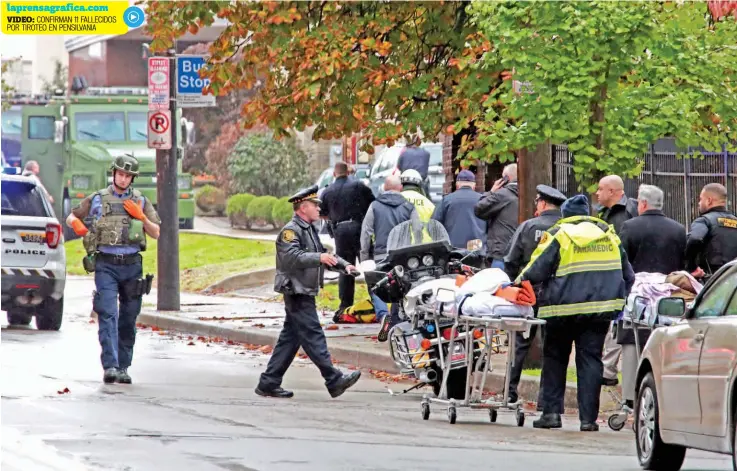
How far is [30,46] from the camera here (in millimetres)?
98875

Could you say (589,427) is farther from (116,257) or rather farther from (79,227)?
(79,227)

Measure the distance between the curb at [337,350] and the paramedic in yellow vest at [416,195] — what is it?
1.47 meters

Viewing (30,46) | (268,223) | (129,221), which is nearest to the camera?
(129,221)

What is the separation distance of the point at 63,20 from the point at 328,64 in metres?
5.03

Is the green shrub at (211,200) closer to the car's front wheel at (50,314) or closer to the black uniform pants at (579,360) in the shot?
the car's front wheel at (50,314)

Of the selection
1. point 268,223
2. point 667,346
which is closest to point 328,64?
point 667,346

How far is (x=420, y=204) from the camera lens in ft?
48.8

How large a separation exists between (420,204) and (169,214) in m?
7.06

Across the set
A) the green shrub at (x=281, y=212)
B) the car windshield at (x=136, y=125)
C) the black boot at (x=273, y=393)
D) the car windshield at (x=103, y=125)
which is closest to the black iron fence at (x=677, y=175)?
the black boot at (x=273, y=393)

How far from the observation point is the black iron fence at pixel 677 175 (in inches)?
759

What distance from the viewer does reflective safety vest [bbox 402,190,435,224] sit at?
14.5m

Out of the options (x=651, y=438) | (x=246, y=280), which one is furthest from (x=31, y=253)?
(x=651, y=438)

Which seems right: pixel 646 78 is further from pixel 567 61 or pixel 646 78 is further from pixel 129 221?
pixel 129 221

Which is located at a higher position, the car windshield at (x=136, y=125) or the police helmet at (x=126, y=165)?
the car windshield at (x=136, y=125)
